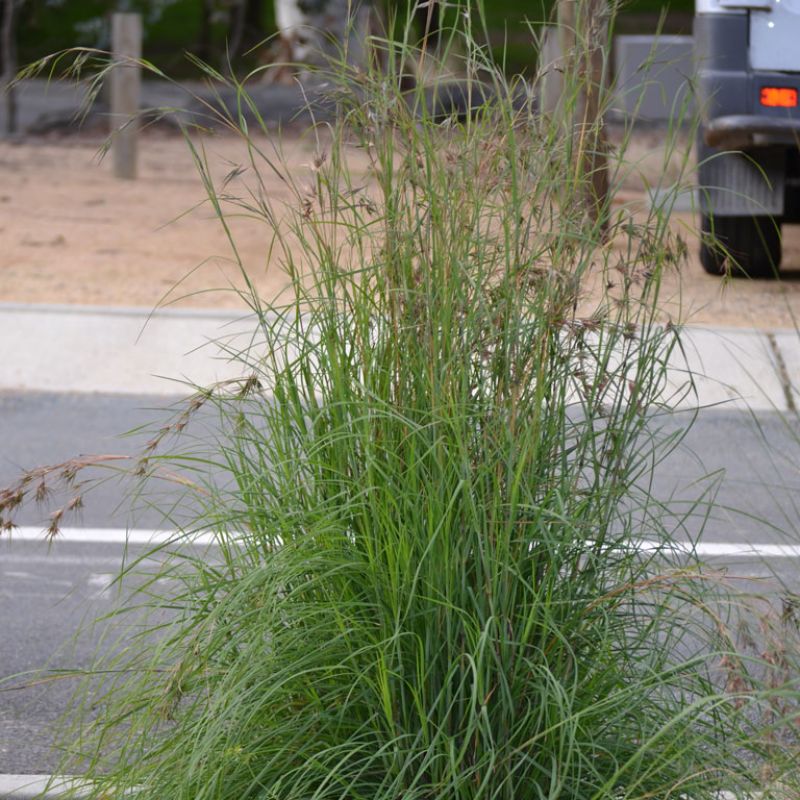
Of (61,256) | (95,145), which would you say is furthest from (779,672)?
(95,145)

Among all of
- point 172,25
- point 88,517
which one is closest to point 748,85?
point 88,517

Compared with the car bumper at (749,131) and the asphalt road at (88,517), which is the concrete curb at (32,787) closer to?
the asphalt road at (88,517)

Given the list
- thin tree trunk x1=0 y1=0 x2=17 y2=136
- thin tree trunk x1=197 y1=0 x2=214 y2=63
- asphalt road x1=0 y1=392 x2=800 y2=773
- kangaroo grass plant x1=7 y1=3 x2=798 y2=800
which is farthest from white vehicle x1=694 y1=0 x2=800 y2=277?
→ thin tree trunk x1=197 y1=0 x2=214 y2=63

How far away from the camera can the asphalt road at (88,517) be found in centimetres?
335

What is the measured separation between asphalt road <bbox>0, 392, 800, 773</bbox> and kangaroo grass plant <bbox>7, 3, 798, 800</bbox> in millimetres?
246

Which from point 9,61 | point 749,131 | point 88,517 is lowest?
point 88,517

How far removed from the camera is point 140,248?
10.1 metres

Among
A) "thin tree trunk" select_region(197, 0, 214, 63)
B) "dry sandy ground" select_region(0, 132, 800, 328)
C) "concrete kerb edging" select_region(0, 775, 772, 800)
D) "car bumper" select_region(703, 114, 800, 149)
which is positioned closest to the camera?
"concrete kerb edging" select_region(0, 775, 772, 800)

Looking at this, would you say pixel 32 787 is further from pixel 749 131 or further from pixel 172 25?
pixel 172 25

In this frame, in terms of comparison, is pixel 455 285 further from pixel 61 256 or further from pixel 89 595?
pixel 61 256

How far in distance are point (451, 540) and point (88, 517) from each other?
3424 mm

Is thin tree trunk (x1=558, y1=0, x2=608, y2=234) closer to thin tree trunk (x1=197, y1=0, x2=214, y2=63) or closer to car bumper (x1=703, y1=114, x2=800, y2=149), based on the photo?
car bumper (x1=703, y1=114, x2=800, y2=149)

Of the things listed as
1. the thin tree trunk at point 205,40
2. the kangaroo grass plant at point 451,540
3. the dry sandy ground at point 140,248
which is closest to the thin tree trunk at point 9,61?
the dry sandy ground at point 140,248

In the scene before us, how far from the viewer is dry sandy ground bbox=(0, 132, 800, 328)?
334 inches
